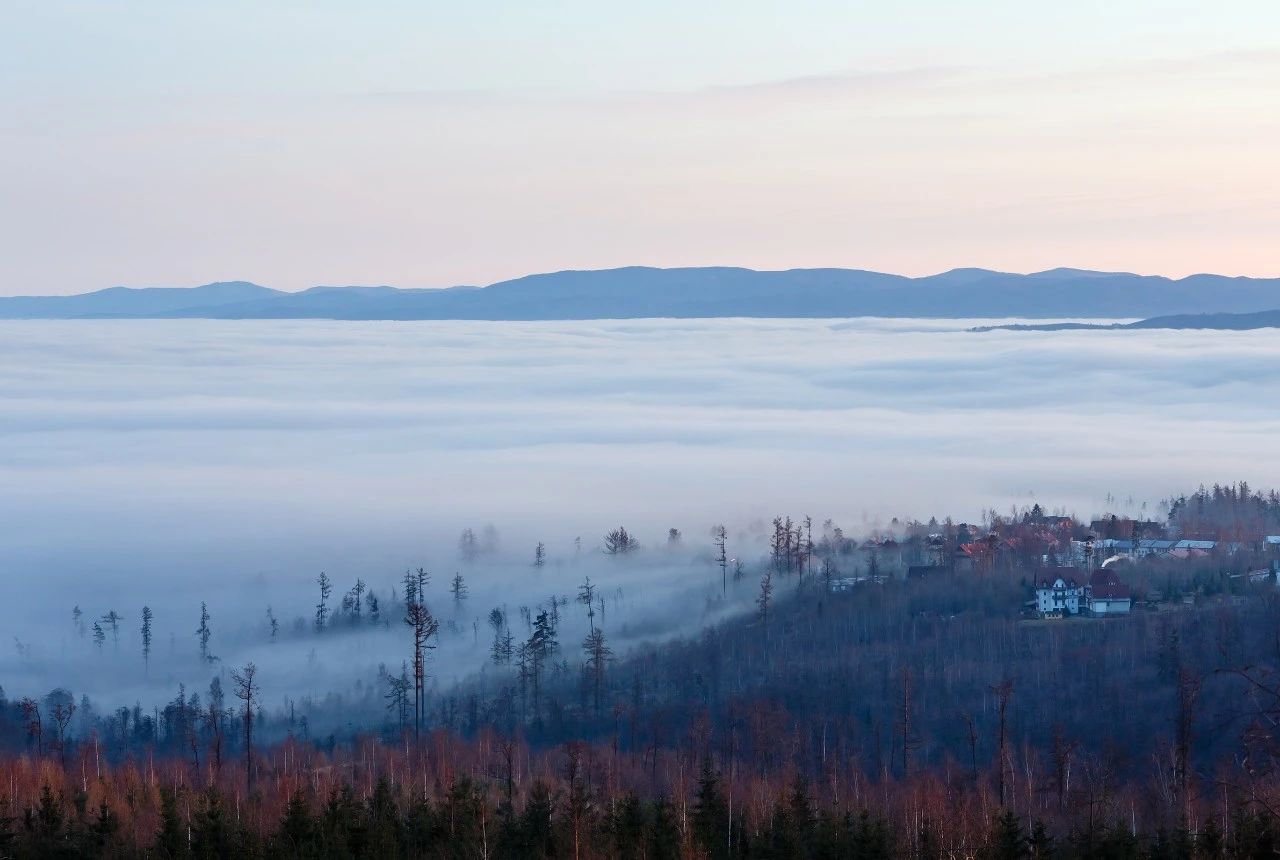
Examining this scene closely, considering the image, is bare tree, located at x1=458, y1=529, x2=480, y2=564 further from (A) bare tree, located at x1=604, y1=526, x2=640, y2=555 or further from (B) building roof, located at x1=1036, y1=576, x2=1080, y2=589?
(B) building roof, located at x1=1036, y1=576, x2=1080, y2=589

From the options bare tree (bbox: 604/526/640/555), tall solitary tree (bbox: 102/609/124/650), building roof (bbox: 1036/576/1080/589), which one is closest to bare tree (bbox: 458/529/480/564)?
bare tree (bbox: 604/526/640/555)

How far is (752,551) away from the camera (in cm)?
6862

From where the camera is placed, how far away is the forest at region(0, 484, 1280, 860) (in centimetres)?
2542

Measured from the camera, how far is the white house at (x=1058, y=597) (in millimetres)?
50844

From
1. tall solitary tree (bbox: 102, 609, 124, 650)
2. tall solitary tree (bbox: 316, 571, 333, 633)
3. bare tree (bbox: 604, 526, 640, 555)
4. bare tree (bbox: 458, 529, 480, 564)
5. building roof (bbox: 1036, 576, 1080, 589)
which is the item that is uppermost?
building roof (bbox: 1036, 576, 1080, 589)

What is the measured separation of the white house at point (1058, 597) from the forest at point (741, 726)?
1095mm

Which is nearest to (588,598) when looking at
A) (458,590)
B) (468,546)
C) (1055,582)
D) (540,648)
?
(458,590)

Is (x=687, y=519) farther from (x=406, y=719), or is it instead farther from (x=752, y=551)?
(x=406, y=719)

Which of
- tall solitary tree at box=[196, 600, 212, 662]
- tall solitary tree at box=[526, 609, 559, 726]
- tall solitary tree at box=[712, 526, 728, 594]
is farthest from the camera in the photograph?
tall solitary tree at box=[712, 526, 728, 594]

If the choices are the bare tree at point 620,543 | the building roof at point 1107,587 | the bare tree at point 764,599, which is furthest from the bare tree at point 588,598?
the building roof at point 1107,587

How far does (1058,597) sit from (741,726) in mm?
15819

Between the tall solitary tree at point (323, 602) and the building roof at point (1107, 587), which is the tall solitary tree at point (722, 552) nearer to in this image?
the building roof at point (1107, 587)

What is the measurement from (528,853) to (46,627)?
143ft

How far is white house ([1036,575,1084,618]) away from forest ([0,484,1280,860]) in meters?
1.09
